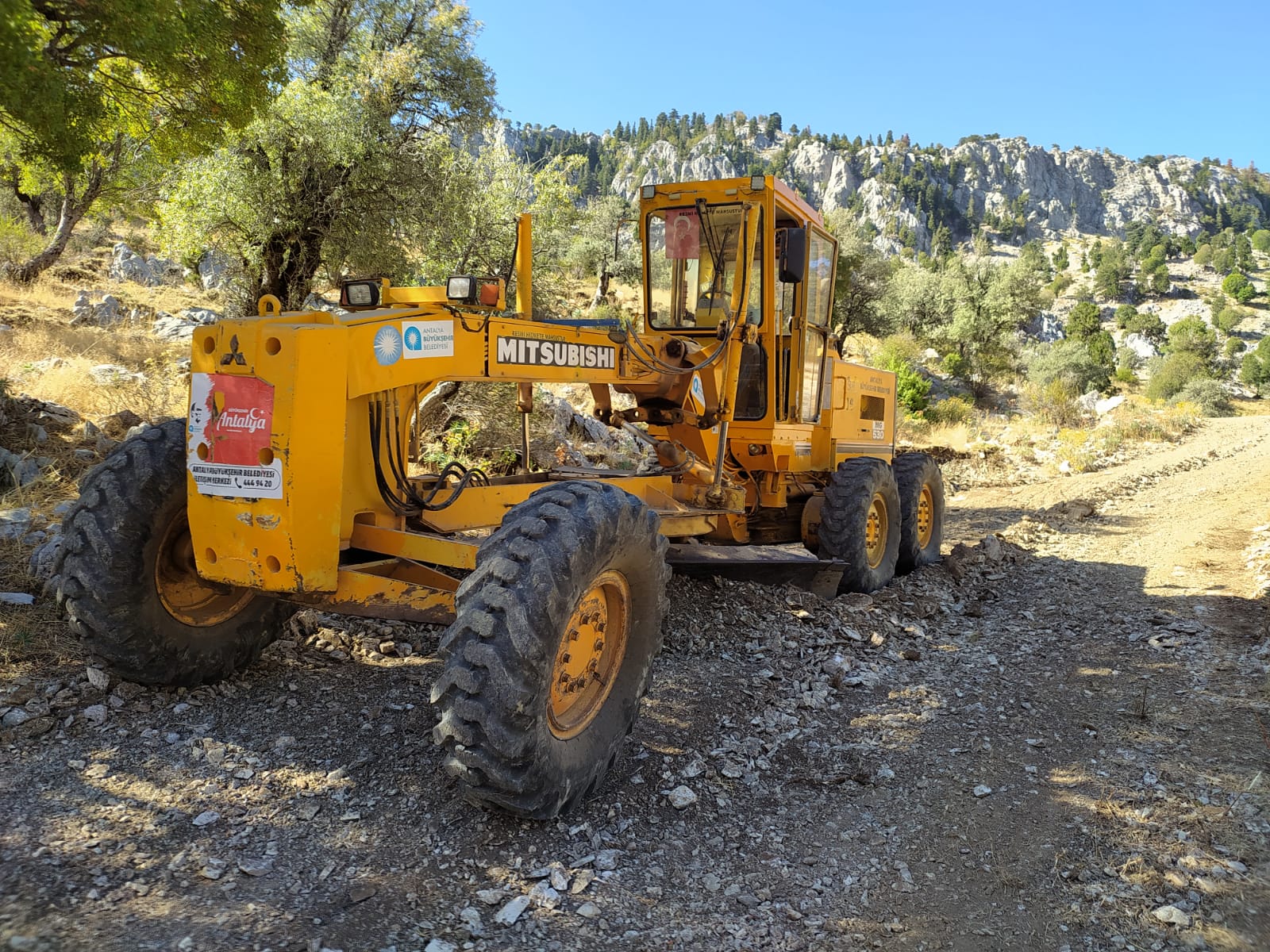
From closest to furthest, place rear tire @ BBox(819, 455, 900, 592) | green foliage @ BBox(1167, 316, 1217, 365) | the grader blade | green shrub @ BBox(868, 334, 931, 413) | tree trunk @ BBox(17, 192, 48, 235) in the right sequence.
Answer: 1. the grader blade
2. rear tire @ BBox(819, 455, 900, 592)
3. tree trunk @ BBox(17, 192, 48, 235)
4. green shrub @ BBox(868, 334, 931, 413)
5. green foliage @ BBox(1167, 316, 1217, 365)

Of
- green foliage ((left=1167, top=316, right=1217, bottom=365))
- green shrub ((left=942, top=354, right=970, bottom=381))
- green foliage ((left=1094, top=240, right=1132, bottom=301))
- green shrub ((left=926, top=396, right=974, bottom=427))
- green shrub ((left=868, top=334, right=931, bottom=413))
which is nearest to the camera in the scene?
green shrub ((left=926, top=396, right=974, bottom=427))

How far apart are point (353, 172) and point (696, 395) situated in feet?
25.3

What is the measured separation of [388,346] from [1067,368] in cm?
3695

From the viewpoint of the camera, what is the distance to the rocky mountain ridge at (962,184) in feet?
504

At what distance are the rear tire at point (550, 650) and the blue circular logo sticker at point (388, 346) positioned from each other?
0.91 m

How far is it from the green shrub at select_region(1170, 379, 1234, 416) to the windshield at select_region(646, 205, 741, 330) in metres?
34.7

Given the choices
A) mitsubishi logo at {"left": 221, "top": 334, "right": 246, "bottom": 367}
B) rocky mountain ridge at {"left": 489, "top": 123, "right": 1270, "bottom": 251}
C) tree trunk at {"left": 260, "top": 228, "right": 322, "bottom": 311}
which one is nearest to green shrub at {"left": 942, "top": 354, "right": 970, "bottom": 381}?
tree trunk at {"left": 260, "top": 228, "right": 322, "bottom": 311}

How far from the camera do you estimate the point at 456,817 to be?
329 cm

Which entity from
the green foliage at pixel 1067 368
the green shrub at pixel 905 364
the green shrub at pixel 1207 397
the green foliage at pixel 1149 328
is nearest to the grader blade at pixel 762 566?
the green shrub at pixel 905 364

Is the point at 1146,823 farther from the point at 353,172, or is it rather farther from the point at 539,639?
the point at 353,172

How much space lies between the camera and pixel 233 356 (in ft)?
11.3

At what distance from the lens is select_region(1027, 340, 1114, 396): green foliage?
1337 inches

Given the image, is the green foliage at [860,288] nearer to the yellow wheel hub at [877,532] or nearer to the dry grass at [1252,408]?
the dry grass at [1252,408]

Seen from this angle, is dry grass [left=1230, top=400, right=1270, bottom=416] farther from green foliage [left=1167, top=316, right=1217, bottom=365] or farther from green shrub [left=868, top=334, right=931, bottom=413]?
green shrub [left=868, top=334, right=931, bottom=413]
